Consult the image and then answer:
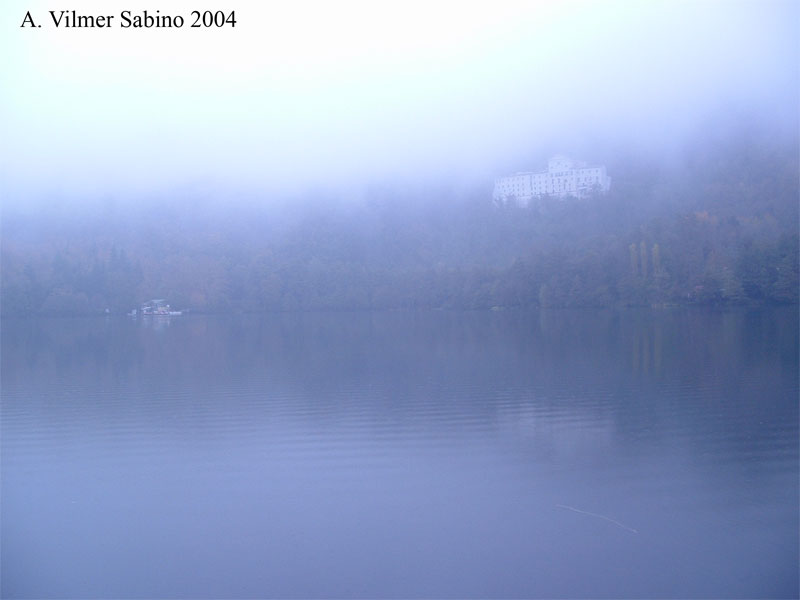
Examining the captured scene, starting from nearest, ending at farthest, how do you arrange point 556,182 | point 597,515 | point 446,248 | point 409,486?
point 597,515 → point 409,486 → point 446,248 → point 556,182

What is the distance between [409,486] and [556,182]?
68270mm

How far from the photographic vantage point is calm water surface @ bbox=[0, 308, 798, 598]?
4.21 m

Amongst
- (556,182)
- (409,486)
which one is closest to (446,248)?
(556,182)

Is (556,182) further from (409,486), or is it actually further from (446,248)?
(409,486)

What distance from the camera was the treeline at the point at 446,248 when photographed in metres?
39.2

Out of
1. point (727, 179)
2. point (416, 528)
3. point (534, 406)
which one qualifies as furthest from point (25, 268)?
point (727, 179)

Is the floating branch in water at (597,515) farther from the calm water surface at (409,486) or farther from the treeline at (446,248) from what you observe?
the treeline at (446,248)

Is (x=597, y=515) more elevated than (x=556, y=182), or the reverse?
(x=556, y=182)

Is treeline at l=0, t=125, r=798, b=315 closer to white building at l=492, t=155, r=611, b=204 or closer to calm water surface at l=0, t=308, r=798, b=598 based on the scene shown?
white building at l=492, t=155, r=611, b=204

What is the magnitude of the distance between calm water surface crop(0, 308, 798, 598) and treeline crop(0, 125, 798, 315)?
29.0 meters

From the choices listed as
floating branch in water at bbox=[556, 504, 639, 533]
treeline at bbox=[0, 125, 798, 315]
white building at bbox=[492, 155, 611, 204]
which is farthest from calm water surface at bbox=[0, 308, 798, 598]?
white building at bbox=[492, 155, 611, 204]

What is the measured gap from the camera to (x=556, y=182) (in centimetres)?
7062

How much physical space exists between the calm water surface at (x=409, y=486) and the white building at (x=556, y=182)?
5698 centimetres

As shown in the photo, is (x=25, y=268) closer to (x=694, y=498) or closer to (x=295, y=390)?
(x=295, y=390)
